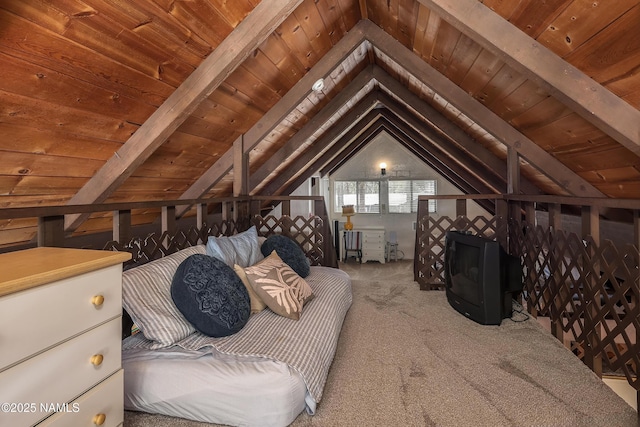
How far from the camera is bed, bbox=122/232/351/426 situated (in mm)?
1470

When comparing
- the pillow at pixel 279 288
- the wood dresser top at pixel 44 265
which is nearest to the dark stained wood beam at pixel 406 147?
the pillow at pixel 279 288

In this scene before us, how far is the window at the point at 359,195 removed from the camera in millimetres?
7309

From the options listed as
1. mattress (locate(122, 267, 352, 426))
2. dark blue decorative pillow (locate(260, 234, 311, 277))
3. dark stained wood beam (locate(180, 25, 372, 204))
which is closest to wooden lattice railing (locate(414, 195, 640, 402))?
dark blue decorative pillow (locate(260, 234, 311, 277))

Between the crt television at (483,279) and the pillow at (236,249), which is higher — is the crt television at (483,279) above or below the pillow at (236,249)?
below

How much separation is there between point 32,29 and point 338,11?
2.06m

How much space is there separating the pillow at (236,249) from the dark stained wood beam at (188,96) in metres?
0.75

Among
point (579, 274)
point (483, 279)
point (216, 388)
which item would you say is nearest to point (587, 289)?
point (579, 274)

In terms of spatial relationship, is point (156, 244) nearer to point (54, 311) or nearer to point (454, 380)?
point (54, 311)

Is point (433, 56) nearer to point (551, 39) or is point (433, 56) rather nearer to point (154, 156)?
point (551, 39)

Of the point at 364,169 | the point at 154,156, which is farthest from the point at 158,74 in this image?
the point at 364,169

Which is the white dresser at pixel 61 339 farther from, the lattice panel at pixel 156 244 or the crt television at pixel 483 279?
the crt television at pixel 483 279

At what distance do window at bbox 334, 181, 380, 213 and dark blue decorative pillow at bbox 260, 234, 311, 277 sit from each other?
14.6ft

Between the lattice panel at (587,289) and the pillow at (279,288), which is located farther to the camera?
the pillow at (279,288)

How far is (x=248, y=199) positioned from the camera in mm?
3742
